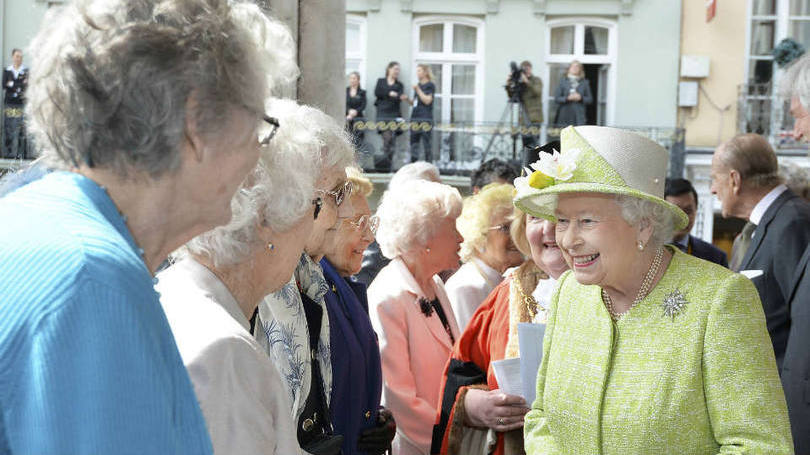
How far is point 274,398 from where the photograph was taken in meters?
1.79

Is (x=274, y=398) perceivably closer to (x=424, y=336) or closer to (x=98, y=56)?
(x=98, y=56)

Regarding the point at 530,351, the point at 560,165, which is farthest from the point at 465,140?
the point at 560,165

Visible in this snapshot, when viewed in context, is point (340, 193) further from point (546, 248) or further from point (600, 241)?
point (546, 248)

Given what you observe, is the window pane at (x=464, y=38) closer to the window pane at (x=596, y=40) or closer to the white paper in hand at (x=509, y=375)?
the window pane at (x=596, y=40)

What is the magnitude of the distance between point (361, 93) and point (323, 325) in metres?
14.7

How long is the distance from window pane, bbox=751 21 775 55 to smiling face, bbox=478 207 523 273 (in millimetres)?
14674

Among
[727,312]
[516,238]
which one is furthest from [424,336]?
[727,312]

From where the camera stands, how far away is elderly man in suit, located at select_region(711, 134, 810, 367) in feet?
14.0

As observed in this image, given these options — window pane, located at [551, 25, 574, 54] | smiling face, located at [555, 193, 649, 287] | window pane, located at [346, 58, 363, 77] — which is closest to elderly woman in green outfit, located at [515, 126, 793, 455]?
smiling face, located at [555, 193, 649, 287]

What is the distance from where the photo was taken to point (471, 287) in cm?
450

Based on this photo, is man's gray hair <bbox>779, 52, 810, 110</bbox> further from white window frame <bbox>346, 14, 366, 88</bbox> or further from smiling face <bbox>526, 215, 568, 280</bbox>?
white window frame <bbox>346, 14, 366, 88</bbox>

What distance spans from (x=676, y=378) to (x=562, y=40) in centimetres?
1632

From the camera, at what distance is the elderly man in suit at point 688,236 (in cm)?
662

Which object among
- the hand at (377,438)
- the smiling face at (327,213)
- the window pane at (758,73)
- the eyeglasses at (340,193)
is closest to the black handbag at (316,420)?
the smiling face at (327,213)
